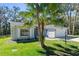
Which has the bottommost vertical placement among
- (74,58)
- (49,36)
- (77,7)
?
(74,58)

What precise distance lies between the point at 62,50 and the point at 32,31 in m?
0.60

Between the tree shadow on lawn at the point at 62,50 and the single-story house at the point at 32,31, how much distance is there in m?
0.21

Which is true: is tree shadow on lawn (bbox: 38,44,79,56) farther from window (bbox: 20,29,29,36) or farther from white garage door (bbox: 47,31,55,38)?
window (bbox: 20,29,29,36)

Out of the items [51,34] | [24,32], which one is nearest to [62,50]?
[51,34]

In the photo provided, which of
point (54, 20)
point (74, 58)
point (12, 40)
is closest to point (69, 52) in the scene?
point (74, 58)

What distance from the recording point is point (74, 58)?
5.70 metres

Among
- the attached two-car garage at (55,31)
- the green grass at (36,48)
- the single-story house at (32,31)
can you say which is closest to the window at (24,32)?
the single-story house at (32,31)

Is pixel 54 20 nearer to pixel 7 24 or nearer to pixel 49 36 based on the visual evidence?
pixel 49 36

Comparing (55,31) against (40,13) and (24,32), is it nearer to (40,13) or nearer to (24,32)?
(40,13)

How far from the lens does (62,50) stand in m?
5.78

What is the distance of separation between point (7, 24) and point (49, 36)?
0.74 metres

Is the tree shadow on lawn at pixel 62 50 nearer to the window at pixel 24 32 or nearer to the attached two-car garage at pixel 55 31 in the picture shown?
the attached two-car garage at pixel 55 31

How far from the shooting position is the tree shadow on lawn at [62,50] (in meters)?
5.75

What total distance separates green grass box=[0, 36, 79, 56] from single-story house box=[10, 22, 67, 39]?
0.38 ft
